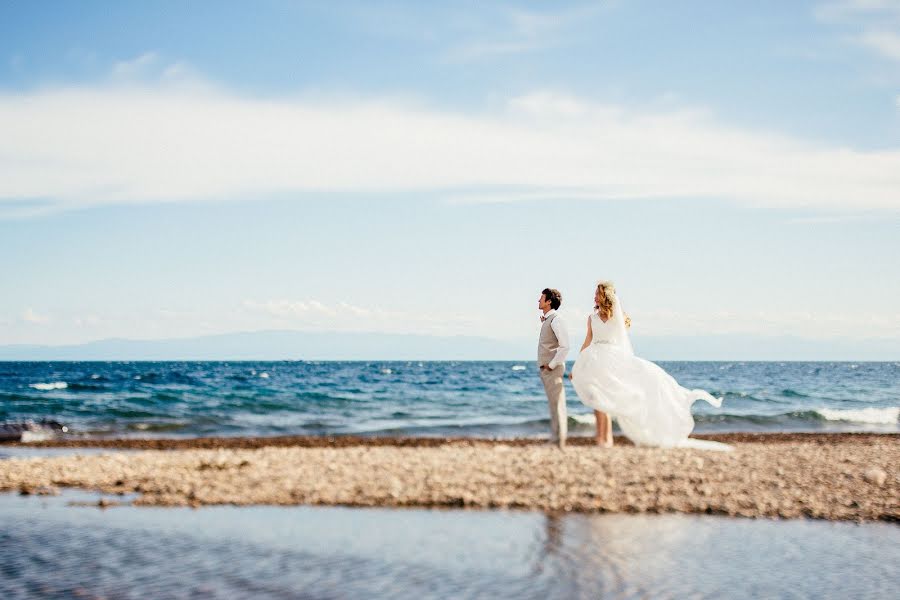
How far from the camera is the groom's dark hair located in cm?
1433

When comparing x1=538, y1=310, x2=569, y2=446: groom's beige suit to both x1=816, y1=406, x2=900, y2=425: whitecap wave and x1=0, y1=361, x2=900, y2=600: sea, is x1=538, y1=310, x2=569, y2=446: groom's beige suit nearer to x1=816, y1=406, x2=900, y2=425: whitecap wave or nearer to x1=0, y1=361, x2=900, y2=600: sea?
x1=0, y1=361, x2=900, y2=600: sea

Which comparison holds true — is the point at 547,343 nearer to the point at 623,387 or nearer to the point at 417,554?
the point at 623,387

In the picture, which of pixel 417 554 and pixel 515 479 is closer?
pixel 417 554

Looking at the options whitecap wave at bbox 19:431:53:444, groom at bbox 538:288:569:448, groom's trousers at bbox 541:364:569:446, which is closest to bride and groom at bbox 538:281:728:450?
groom's trousers at bbox 541:364:569:446

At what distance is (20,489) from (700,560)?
882cm

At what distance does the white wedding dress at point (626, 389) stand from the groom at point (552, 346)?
687 mm

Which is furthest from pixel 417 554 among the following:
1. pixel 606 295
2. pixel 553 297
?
pixel 606 295

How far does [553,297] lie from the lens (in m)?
14.4

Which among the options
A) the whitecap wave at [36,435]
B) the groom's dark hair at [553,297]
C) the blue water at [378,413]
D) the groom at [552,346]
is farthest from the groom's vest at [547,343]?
the whitecap wave at [36,435]

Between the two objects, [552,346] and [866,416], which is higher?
[552,346]

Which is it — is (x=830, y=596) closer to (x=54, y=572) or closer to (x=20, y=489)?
(x=54, y=572)

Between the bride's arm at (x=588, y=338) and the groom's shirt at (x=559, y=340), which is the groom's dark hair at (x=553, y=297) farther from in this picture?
the bride's arm at (x=588, y=338)

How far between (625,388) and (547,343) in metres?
1.80

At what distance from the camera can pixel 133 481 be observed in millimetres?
11852
